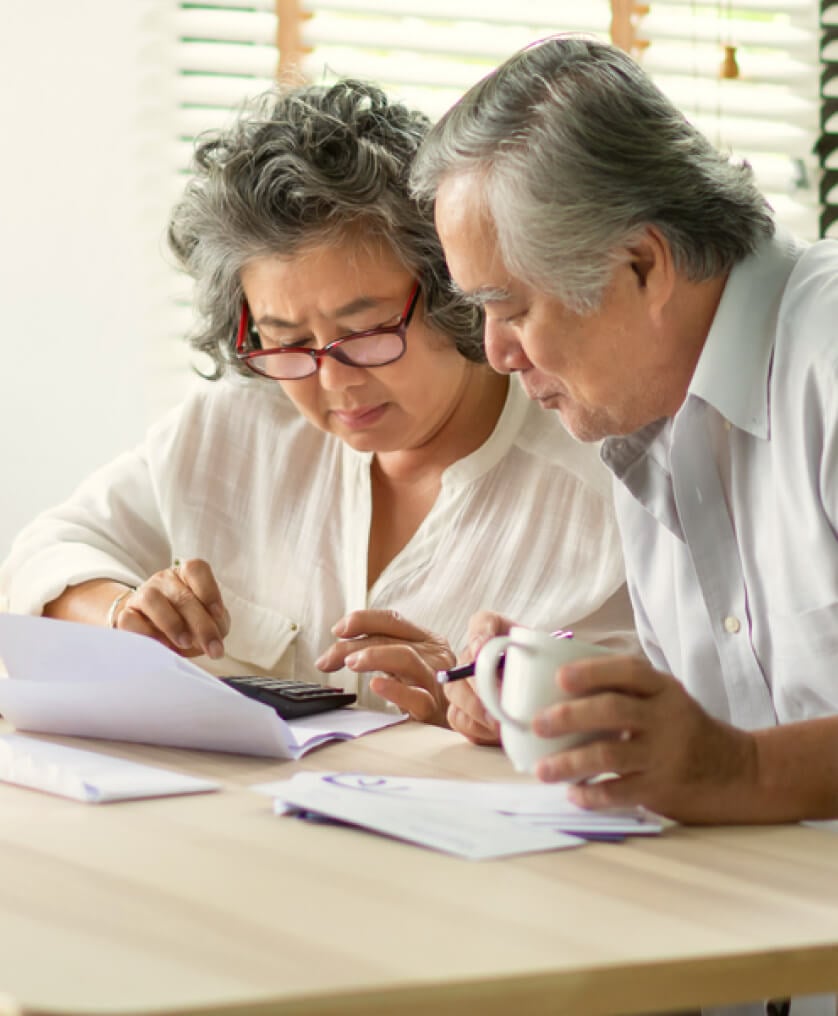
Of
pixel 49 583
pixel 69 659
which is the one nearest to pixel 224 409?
pixel 49 583

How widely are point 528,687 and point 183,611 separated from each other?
28.1 inches

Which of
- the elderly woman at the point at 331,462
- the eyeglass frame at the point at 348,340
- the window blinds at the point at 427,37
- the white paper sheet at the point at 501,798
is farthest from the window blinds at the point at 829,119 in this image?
the white paper sheet at the point at 501,798

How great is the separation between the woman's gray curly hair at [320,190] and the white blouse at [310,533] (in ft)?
0.72

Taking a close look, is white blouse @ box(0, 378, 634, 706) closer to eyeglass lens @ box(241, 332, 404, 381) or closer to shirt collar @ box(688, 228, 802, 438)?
eyeglass lens @ box(241, 332, 404, 381)

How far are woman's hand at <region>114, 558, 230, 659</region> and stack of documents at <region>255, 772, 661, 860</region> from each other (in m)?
0.50

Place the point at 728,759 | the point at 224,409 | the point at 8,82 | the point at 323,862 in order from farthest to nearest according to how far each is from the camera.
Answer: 1. the point at 8,82
2. the point at 224,409
3. the point at 728,759
4. the point at 323,862

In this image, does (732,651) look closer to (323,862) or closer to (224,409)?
(323,862)

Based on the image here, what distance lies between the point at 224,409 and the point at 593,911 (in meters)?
1.44

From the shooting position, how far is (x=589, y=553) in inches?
69.1

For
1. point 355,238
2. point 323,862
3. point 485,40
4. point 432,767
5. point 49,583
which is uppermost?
point 485,40

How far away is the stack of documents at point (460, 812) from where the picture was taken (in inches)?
35.4

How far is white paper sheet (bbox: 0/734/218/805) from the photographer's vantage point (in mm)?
1021

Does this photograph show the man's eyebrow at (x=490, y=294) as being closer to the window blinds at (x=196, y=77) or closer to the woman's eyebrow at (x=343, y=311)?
the woman's eyebrow at (x=343, y=311)

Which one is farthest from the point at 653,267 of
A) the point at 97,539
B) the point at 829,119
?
the point at 829,119
